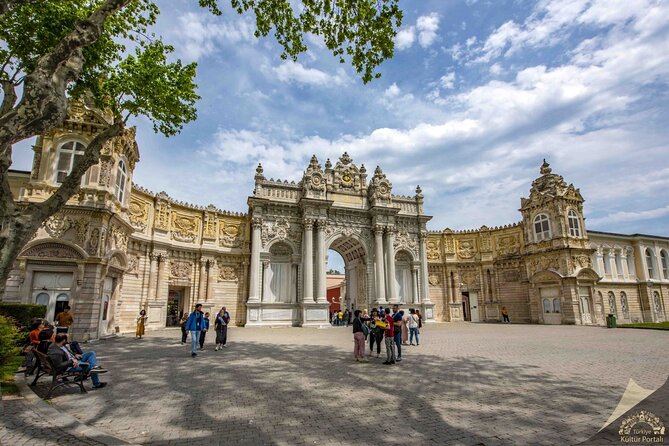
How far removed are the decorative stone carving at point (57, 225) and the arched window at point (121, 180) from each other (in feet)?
10.9

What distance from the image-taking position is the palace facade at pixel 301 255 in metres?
16.3

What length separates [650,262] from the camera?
121ft

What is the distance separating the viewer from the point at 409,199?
3366 centimetres

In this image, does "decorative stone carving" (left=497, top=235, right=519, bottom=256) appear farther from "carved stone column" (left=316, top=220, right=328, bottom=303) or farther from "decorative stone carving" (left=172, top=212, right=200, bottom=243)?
"decorative stone carving" (left=172, top=212, right=200, bottom=243)

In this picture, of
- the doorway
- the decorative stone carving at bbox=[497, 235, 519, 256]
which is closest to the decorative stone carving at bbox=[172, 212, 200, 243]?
the doorway

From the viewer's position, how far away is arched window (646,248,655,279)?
120 feet

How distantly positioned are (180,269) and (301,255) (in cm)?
939

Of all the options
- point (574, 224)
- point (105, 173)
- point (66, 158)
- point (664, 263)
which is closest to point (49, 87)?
point (105, 173)

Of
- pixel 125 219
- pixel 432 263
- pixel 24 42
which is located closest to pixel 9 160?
pixel 24 42

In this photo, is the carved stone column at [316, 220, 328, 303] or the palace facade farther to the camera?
the carved stone column at [316, 220, 328, 303]

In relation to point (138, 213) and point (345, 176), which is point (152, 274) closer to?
point (138, 213)

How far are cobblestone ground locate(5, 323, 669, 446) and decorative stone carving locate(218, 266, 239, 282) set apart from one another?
51.8 feet

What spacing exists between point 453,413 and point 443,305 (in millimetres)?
31580

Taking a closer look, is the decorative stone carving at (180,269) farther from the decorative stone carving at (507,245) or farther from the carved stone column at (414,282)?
the decorative stone carving at (507,245)
